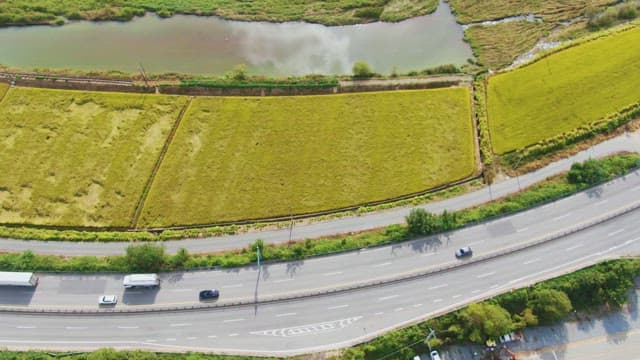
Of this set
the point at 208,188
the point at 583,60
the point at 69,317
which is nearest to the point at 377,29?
the point at 583,60

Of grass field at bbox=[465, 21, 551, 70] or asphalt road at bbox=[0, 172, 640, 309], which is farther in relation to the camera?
grass field at bbox=[465, 21, 551, 70]

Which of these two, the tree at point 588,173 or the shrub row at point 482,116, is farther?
the shrub row at point 482,116

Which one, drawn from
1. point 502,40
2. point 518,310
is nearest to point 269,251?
point 518,310

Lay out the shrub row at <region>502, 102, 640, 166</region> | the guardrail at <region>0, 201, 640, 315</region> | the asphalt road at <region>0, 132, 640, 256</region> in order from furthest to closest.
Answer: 1. the shrub row at <region>502, 102, 640, 166</region>
2. the asphalt road at <region>0, 132, 640, 256</region>
3. the guardrail at <region>0, 201, 640, 315</region>

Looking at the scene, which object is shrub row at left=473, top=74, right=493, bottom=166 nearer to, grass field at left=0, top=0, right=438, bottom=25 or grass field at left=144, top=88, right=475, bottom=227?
grass field at left=144, top=88, right=475, bottom=227

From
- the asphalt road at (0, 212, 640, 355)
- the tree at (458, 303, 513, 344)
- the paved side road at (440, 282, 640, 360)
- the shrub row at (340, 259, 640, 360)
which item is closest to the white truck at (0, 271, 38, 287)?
the asphalt road at (0, 212, 640, 355)

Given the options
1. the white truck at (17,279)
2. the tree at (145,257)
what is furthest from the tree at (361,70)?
the white truck at (17,279)

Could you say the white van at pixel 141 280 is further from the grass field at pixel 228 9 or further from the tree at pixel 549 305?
the grass field at pixel 228 9

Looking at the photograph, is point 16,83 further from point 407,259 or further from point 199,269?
point 407,259
